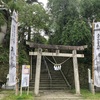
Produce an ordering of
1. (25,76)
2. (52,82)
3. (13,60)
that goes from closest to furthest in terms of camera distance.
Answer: (25,76), (13,60), (52,82)

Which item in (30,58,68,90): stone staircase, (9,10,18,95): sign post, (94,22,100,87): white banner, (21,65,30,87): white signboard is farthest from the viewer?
(30,58,68,90): stone staircase

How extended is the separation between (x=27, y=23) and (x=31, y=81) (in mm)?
4416

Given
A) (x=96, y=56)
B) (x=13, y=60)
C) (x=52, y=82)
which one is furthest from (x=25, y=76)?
(x=96, y=56)

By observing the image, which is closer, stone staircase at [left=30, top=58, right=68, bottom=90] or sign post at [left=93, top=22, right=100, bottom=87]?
sign post at [left=93, top=22, right=100, bottom=87]

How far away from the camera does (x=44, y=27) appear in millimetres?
16000

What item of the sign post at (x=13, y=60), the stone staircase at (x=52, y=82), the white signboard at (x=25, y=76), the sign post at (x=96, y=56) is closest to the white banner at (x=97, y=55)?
the sign post at (x=96, y=56)

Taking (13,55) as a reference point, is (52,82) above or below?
below

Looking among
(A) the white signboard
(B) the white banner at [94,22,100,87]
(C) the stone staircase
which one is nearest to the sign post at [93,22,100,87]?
(B) the white banner at [94,22,100,87]

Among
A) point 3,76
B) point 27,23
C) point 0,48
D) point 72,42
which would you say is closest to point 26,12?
point 27,23

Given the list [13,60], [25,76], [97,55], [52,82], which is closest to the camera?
[25,76]

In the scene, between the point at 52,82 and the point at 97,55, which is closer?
the point at 97,55

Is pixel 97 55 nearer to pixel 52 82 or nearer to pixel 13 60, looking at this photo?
pixel 52 82

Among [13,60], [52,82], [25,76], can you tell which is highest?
[13,60]

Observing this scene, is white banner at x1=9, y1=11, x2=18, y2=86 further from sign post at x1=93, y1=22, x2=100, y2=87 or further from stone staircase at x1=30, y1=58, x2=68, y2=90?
sign post at x1=93, y1=22, x2=100, y2=87
